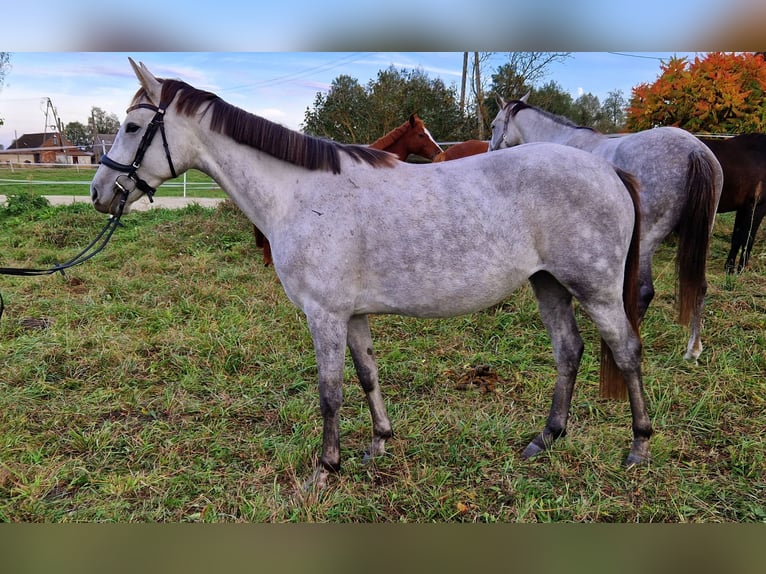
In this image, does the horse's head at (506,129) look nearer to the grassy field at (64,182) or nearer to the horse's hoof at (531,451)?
the horse's hoof at (531,451)

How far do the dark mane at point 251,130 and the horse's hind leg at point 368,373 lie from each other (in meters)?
0.93

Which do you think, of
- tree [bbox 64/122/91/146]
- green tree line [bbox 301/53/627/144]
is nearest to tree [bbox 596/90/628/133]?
green tree line [bbox 301/53/627/144]

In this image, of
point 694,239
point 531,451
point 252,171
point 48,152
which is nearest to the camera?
point 252,171

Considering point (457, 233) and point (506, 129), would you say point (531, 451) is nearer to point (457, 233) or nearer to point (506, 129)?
point (457, 233)

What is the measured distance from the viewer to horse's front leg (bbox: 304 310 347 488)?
247 cm

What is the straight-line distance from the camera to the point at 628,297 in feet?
8.95

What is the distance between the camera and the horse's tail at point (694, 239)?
3.44 m

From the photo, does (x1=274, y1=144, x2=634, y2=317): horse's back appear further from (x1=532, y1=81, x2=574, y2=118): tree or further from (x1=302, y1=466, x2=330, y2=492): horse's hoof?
(x1=532, y1=81, x2=574, y2=118): tree

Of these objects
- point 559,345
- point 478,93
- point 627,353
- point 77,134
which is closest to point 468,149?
point 478,93

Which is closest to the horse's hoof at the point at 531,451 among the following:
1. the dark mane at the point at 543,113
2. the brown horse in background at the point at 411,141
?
the dark mane at the point at 543,113

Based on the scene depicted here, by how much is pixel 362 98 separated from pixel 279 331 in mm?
5103

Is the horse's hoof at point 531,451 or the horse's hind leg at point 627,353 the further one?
the horse's hoof at point 531,451

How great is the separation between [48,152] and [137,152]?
67.7 ft

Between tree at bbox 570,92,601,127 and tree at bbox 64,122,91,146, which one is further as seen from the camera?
tree at bbox 64,122,91,146
